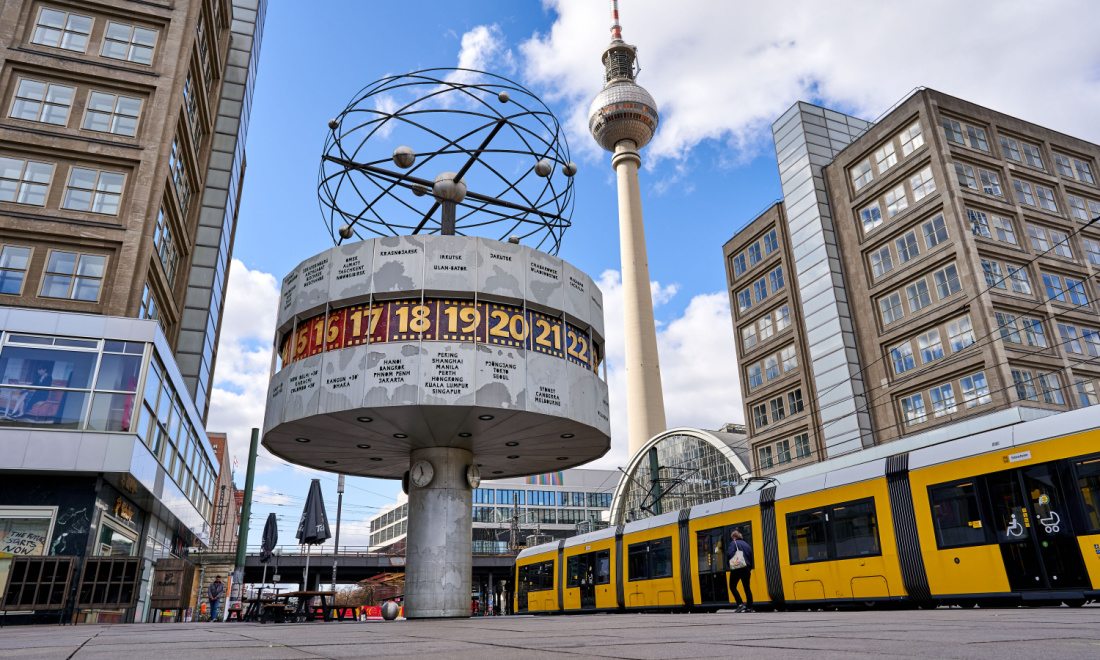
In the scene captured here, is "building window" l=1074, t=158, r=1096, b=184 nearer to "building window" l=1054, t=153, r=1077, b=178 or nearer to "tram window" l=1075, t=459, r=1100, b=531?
"building window" l=1054, t=153, r=1077, b=178

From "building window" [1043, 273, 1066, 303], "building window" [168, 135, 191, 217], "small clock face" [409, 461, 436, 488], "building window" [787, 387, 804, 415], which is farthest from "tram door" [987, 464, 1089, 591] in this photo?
"building window" [787, 387, 804, 415]

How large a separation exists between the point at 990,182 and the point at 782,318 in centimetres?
1394

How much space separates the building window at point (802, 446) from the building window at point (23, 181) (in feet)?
129

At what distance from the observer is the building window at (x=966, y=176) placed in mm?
36594

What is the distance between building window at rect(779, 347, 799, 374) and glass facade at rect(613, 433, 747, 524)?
10.7 metres

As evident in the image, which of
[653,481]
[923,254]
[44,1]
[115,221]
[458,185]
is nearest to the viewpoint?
[458,185]

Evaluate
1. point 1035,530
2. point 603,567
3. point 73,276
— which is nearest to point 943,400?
point 603,567

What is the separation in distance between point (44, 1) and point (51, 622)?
79.2 ft

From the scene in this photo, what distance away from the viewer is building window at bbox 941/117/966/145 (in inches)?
1501

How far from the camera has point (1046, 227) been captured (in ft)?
125

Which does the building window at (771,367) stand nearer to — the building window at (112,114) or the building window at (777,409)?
the building window at (777,409)

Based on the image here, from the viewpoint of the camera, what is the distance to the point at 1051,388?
3266 centimetres

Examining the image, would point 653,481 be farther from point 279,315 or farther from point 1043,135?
point 279,315

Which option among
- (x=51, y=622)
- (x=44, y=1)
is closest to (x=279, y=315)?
(x=51, y=622)
